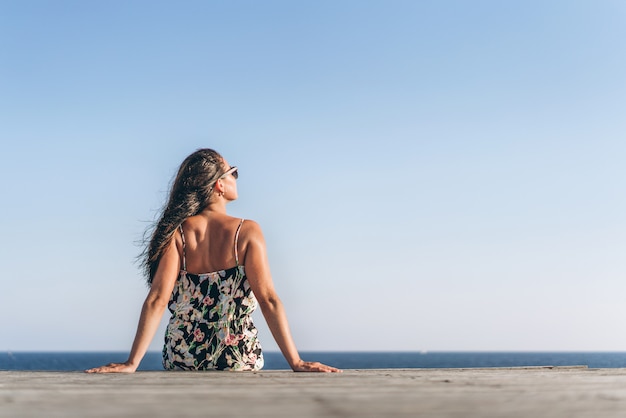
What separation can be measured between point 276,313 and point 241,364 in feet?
1.58

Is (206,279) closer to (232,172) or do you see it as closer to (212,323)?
(212,323)

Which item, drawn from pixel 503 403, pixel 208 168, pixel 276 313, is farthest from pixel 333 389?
pixel 208 168

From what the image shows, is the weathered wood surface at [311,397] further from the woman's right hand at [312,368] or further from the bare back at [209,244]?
the bare back at [209,244]

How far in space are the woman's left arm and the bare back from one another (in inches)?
3.5

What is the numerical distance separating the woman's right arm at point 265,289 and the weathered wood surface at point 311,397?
1035 mm

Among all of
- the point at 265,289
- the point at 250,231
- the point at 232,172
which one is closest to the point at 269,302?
the point at 265,289

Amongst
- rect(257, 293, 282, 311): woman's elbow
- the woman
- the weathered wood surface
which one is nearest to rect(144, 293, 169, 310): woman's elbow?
the woman

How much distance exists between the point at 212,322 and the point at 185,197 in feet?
2.74

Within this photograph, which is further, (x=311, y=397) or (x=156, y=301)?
(x=156, y=301)

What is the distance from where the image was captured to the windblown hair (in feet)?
15.6

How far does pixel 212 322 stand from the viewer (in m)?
4.79

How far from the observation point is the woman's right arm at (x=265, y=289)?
4527 millimetres

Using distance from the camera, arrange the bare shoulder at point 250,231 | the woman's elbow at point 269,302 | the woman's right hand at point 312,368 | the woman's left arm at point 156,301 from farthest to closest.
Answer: the bare shoulder at point 250,231
the woman's elbow at point 269,302
the woman's left arm at point 156,301
the woman's right hand at point 312,368

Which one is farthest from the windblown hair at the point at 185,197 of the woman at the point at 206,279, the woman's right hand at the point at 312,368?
the woman's right hand at the point at 312,368
